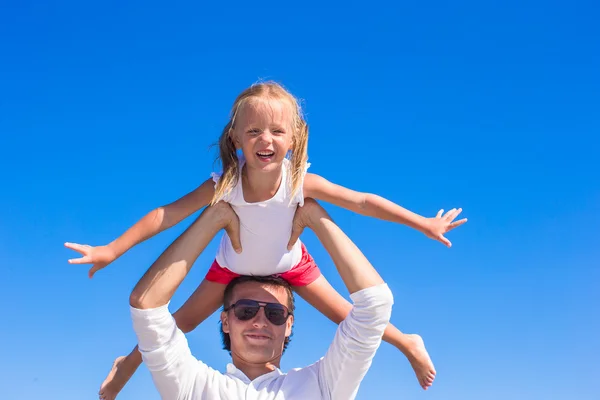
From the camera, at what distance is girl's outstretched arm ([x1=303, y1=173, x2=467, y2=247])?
6.38 meters

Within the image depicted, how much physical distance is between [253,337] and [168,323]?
3.18 feet

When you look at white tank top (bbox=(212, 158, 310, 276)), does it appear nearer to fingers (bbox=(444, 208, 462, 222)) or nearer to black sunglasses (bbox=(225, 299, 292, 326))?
black sunglasses (bbox=(225, 299, 292, 326))

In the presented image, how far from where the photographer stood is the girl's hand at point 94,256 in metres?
5.82

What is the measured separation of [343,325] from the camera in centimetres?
590

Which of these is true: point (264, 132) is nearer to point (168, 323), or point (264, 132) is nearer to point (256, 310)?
point (256, 310)

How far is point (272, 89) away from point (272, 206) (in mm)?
1165

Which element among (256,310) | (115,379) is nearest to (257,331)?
(256,310)

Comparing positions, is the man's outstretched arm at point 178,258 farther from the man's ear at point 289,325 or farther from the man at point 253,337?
the man's ear at point 289,325

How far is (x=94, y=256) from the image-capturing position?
19.3 feet

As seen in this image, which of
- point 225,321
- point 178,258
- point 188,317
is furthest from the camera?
point 188,317

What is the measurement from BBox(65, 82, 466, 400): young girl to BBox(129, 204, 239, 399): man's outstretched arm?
38cm

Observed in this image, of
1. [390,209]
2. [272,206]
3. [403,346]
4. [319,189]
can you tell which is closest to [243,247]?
[272,206]

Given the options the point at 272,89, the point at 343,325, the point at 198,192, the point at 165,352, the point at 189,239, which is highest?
the point at 272,89

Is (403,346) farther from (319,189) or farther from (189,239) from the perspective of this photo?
(189,239)
